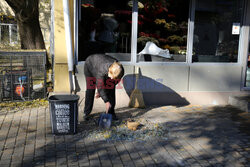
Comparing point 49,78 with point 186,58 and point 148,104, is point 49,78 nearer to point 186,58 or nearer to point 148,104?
point 148,104

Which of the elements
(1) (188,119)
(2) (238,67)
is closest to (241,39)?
(2) (238,67)

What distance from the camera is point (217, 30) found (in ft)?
26.3

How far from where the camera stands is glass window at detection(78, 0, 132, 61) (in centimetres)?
730

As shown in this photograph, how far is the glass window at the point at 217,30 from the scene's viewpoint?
7816 mm

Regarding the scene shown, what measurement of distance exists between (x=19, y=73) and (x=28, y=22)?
2755 mm

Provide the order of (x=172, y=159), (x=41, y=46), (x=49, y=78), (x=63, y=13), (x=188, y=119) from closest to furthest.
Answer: (x=172, y=159) → (x=188, y=119) → (x=63, y=13) → (x=49, y=78) → (x=41, y=46)

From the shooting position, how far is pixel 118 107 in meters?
7.34

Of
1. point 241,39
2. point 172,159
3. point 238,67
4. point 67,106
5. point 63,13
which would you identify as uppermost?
point 63,13

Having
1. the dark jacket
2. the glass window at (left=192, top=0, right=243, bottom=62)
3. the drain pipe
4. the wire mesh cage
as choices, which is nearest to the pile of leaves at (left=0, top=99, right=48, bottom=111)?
the wire mesh cage

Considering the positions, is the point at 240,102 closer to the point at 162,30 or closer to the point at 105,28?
the point at 162,30

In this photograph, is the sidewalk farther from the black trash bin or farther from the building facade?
the building facade

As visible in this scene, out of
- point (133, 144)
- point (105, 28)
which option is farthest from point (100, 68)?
point (105, 28)

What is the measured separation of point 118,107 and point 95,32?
2.05 m

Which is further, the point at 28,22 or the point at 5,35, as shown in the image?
the point at 5,35
